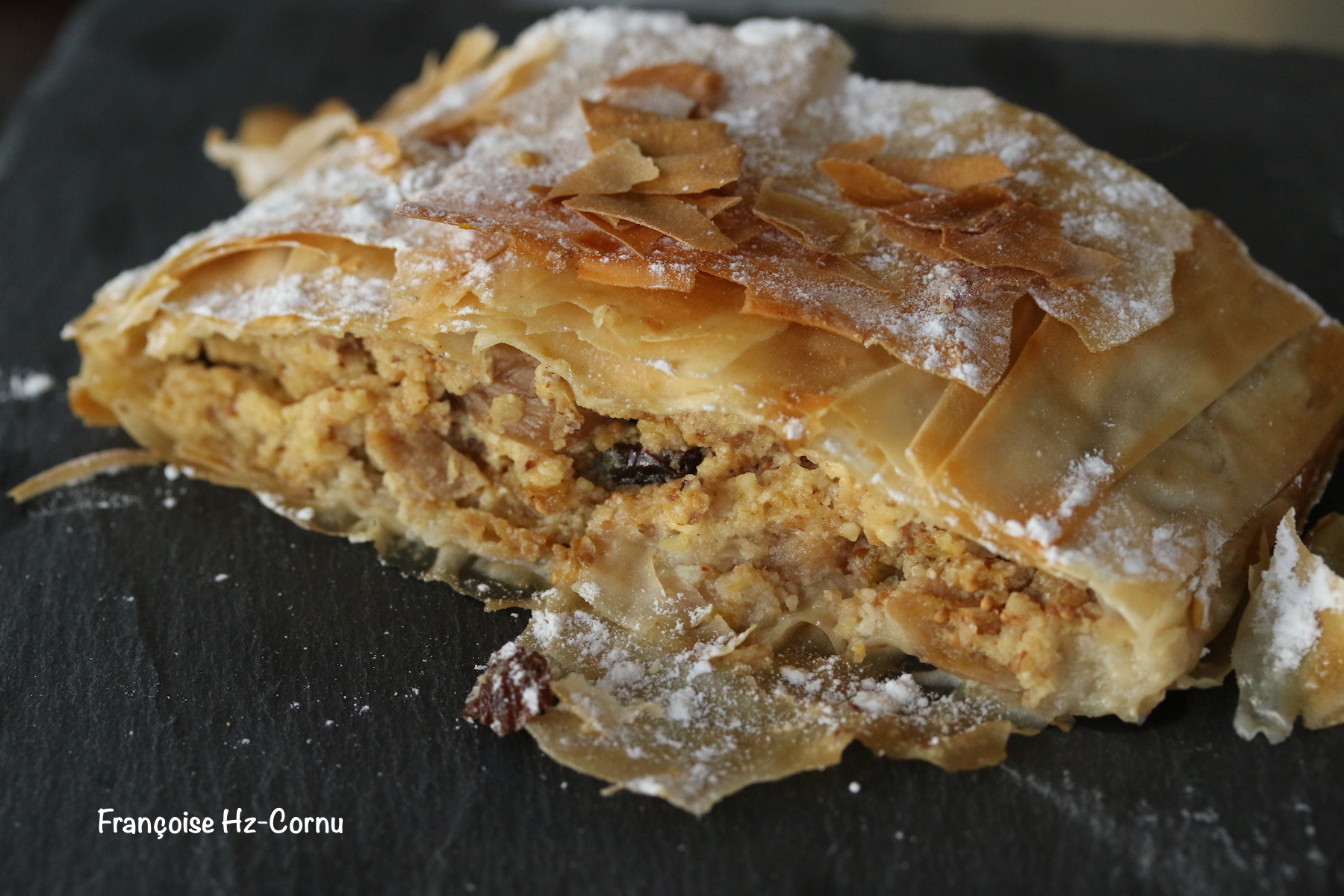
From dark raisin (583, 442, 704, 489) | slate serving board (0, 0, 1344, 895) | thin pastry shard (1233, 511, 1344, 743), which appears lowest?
slate serving board (0, 0, 1344, 895)

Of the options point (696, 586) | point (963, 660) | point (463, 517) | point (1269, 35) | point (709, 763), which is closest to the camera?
point (709, 763)

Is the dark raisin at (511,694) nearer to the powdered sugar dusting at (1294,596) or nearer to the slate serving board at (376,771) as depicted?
the slate serving board at (376,771)

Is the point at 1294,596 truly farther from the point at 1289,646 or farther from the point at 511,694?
the point at 511,694

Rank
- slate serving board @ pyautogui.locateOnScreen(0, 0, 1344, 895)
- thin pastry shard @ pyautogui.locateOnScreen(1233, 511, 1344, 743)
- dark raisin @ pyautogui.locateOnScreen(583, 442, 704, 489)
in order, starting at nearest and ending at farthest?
slate serving board @ pyautogui.locateOnScreen(0, 0, 1344, 895) → thin pastry shard @ pyautogui.locateOnScreen(1233, 511, 1344, 743) → dark raisin @ pyautogui.locateOnScreen(583, 442, 704, 489)

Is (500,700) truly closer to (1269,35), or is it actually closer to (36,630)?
(36,630)

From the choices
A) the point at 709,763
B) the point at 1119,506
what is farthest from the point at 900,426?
the point at 709,763

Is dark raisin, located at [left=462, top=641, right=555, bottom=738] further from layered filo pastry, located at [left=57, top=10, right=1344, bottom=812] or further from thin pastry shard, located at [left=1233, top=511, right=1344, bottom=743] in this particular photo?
thin pastry shard, located at [left=1233, top=511, right=1344, bottom=743]

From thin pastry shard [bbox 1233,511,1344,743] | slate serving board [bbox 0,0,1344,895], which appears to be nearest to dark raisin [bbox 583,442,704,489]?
slate serving board [bbox 0,0,1344,895]
